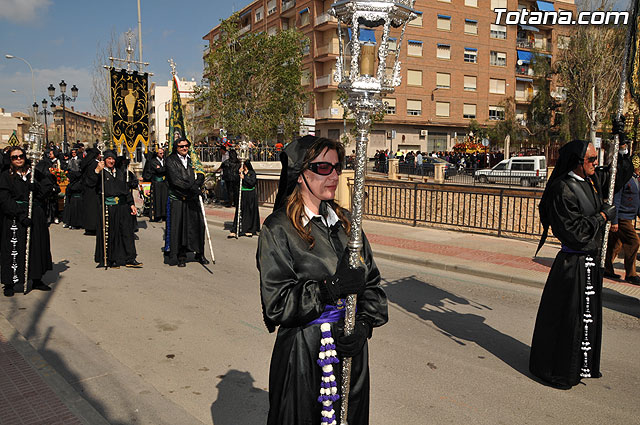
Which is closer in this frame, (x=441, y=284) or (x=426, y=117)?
(x=441, y=284)

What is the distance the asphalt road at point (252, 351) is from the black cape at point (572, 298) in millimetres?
227

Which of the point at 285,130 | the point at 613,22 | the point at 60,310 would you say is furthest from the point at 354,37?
the point at 613,22

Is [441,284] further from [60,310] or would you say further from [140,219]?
[140,219]

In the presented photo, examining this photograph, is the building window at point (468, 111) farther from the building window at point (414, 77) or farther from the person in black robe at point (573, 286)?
the person in black robe at point (573, 286)

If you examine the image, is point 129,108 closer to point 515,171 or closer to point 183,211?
point 183,211

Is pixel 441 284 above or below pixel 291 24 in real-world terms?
below

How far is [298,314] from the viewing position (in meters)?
2.32

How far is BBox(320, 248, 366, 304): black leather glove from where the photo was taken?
2.22m

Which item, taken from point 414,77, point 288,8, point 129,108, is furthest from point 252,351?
point 288,8

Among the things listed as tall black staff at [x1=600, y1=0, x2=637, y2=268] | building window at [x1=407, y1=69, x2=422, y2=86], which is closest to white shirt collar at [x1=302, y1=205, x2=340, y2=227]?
tall black staff at [x1=600, y1=0, x2=637, y2=268]

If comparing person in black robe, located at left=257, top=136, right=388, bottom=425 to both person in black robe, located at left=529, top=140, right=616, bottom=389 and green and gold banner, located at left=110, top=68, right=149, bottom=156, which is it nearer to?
person in black robe, located at left=529, top=140, right=616, bottom=389

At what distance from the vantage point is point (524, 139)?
44.9 meters

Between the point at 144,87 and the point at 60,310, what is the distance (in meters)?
9.73

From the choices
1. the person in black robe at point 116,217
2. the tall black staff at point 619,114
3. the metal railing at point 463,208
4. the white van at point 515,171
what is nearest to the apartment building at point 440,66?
the white van at point 515,171
